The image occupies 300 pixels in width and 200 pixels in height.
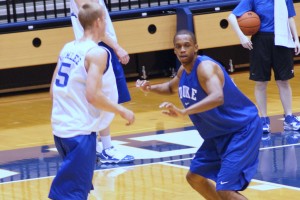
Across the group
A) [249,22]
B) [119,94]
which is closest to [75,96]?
[119,94]

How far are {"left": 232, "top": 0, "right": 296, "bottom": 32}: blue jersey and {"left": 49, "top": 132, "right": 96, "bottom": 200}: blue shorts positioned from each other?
4103mm

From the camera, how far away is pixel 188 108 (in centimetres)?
584

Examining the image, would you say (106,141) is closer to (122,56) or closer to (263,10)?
(122,56)

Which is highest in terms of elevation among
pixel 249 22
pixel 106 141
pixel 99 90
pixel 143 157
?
pixel 99 90

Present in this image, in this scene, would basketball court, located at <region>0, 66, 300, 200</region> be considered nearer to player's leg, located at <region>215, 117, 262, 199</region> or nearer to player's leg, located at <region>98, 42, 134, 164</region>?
player's leg, located at <region>98, 42, 134, 164</region>

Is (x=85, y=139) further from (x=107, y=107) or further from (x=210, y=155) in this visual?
(x=210, y=155)

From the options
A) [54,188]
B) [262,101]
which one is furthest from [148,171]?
[54,188]

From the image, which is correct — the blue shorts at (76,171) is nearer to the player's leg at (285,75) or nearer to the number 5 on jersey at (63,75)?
the number 5 on jersey at (63,75)

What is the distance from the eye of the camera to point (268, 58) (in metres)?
9.68

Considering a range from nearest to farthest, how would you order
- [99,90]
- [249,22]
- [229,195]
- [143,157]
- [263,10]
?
[99,90]
[229,195]
[143,157]
[249,22]
[263,10]

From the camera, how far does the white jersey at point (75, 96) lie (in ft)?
19.1

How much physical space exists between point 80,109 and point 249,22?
155 inches

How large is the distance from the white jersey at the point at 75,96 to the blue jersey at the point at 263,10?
392 cm

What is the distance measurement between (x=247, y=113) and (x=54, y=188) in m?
1.36
